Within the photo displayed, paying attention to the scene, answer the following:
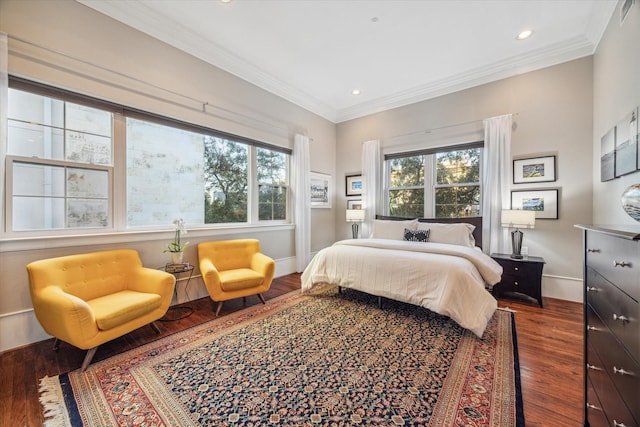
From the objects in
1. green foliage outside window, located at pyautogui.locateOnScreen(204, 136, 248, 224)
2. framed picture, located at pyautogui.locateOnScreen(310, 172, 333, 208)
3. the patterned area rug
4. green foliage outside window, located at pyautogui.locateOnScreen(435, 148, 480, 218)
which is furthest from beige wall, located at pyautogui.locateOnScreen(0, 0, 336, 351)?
green foliage outside window, located at pyautogui.locateOnScreen(435, 148, 480, 218)

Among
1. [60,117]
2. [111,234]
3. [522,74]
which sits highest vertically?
[522,74]

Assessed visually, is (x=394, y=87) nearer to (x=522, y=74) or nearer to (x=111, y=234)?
(x=522, y=74)

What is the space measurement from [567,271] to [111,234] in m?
5.50

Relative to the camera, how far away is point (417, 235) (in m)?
3.75

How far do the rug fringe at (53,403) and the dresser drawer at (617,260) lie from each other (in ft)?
8.60

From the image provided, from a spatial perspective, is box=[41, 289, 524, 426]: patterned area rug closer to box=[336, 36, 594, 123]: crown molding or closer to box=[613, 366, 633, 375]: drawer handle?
box=[613, 366, 633, 375]: drawer handle

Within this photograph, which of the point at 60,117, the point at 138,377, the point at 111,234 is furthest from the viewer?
the point at 111,234

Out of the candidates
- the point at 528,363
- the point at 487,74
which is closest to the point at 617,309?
the point at 528,363

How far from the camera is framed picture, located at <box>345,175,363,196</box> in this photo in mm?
5356

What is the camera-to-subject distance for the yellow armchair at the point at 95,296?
1.83 m

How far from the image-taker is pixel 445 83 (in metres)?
4.20

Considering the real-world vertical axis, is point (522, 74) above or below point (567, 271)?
above

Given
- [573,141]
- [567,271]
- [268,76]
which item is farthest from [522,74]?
[268,76]

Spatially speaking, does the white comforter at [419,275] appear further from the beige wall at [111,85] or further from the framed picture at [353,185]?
the framed picture at [353,185]
